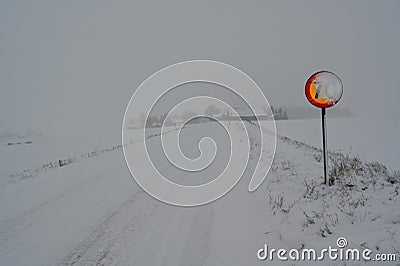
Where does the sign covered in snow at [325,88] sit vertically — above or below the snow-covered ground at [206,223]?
above

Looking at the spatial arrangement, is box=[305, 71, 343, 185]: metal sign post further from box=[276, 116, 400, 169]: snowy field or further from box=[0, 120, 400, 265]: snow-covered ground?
box=[276, 116, 400, 169]: snowy field

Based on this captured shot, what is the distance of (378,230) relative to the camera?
387 cm

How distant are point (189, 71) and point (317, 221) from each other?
31.3 feet

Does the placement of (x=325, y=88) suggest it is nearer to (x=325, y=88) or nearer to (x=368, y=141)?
(x=325, y=88)

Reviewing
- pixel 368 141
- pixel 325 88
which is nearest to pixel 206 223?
pixel 325 88

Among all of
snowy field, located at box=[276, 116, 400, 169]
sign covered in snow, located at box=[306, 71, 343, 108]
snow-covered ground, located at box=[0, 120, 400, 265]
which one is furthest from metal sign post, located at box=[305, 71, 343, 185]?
snowy field, located at box=[276, 116, 400, 169]

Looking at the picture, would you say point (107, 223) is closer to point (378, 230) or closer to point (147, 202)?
point (147, 202)

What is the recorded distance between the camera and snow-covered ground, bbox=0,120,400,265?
409 cm

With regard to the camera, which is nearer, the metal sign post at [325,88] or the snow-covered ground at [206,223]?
the snow-covered ground at [206,223]

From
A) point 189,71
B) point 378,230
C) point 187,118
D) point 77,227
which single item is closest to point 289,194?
point 378,230

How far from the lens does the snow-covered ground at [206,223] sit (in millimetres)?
4090

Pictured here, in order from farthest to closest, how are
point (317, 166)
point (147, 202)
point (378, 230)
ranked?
point (317, 166), point (147, 202), point (378, 230)

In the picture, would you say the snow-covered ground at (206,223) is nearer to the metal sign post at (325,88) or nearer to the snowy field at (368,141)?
the metal sign post at (325,88)

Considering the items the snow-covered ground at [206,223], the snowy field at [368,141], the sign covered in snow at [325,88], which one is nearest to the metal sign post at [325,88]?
the sign covered in snow at [325,88]
